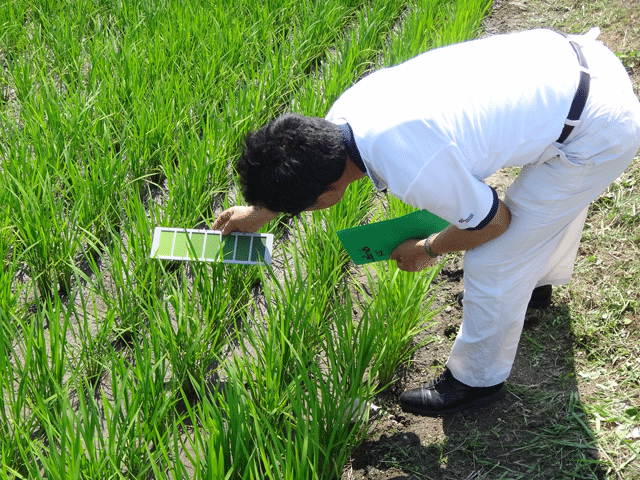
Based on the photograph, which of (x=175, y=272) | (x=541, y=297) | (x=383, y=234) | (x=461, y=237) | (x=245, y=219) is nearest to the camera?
(x=461, y=237)

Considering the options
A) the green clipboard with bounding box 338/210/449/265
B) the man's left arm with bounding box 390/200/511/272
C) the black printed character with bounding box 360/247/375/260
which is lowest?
the black printed character with bounding box 360/247/375/260

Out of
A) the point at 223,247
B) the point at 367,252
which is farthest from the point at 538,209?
the point at 223,247

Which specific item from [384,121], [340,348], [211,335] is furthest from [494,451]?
[384,121]

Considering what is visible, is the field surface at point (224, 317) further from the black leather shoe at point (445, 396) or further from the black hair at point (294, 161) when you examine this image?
the black hair at point (294, 161)

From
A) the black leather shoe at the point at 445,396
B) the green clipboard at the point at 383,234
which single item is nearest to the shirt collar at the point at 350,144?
the green clipboard at the point at 383,234

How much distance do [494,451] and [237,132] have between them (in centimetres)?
155

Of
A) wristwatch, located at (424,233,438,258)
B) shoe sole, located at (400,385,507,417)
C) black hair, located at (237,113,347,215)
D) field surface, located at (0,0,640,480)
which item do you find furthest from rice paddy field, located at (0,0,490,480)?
black hair, located at (237,113,347,215)

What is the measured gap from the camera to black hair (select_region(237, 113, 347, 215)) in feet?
4.34

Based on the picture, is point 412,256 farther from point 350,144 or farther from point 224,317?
point 224,317

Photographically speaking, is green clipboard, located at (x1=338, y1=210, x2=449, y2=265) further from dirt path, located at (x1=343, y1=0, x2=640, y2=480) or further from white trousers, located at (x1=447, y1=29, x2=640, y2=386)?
dirt path, located at (x1=343, y1=0, x2=640, y2=480)

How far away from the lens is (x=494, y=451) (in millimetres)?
1746

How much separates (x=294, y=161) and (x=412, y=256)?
515mm

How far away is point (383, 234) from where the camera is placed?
5.53 ft

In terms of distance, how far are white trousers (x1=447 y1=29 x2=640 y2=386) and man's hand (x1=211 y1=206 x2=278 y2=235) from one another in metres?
0.57
